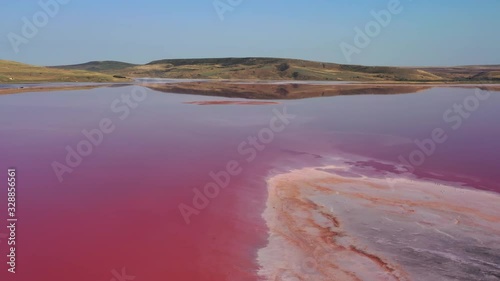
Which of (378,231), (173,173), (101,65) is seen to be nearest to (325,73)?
(173,173)

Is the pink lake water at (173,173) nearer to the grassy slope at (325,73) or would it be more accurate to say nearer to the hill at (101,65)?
the grassy slope at (325,73)

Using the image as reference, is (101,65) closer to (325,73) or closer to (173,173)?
(325,73)

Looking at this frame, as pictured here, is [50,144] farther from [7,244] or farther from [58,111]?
[58,111]

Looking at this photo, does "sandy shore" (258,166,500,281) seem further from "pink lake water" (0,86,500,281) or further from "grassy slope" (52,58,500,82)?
"grassy slope" (52,58,500,82)

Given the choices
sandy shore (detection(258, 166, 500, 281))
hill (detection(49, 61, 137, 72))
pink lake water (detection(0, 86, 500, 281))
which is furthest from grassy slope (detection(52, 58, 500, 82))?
sandy shore (detection(258, 166, 500, 281))

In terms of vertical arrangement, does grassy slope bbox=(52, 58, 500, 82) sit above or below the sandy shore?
above

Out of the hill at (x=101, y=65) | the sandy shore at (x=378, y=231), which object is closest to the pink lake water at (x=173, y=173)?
the sandy shore at (x=378, y=231)

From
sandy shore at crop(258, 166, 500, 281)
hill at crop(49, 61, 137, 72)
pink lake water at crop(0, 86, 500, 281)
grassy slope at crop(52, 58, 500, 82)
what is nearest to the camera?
sandy shore at crop(258, 166, 500, 281)

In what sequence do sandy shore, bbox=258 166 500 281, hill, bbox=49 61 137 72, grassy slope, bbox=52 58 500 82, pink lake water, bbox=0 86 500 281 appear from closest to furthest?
sandy shore, bbox=258 166 500 281
pink lake water, bbox=0 86 500 281
grassy slope, bbox=52 58 500 82
hill, bbox=49 61 137 72
